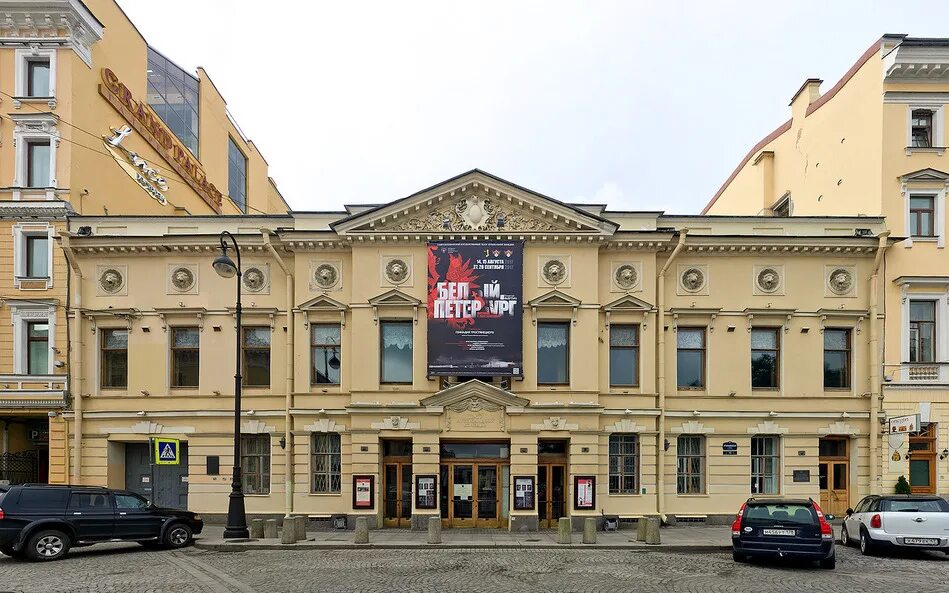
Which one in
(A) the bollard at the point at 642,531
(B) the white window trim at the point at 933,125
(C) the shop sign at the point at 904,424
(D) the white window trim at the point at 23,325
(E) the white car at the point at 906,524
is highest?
(B) the white window trim at the point at 933,125

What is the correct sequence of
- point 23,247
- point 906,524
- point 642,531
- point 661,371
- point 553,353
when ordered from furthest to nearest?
point 23,247
point 661,371
point 553,353
point 642,531
point 906,524

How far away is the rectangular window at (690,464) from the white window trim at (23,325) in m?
20.7

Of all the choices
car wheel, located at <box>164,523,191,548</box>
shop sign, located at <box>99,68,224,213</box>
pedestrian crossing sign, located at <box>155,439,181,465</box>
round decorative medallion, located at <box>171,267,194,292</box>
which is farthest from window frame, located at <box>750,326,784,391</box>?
shop sign, located at <box>99,68,224,213</box>

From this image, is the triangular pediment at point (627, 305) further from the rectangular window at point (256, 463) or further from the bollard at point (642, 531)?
the rectangular window at point (256, 463)

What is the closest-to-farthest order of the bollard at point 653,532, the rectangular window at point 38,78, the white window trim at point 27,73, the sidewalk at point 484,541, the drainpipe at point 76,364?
1. the sidewalk at point 484,541
2. the bollard at point 653,532
3. the drainpipe at point 76,364
4. the white window trim at point 27,73
5. the rectangular window at point 38,78

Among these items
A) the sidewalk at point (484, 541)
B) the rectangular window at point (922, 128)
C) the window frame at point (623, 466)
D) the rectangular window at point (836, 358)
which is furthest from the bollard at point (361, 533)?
the rectangular window at point (922, 128)

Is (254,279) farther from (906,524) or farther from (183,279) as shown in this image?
(906,524)

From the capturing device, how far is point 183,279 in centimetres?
2388

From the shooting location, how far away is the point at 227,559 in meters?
16.7

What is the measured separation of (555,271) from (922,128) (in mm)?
13330

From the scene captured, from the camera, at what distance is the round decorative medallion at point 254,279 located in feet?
78.8

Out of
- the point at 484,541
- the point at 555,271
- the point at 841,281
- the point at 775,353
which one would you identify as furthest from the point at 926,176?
the point at 484,541

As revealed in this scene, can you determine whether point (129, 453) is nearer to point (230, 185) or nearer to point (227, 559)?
point (227, 559)

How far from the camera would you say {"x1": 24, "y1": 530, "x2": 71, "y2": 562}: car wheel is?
15.8 meters
